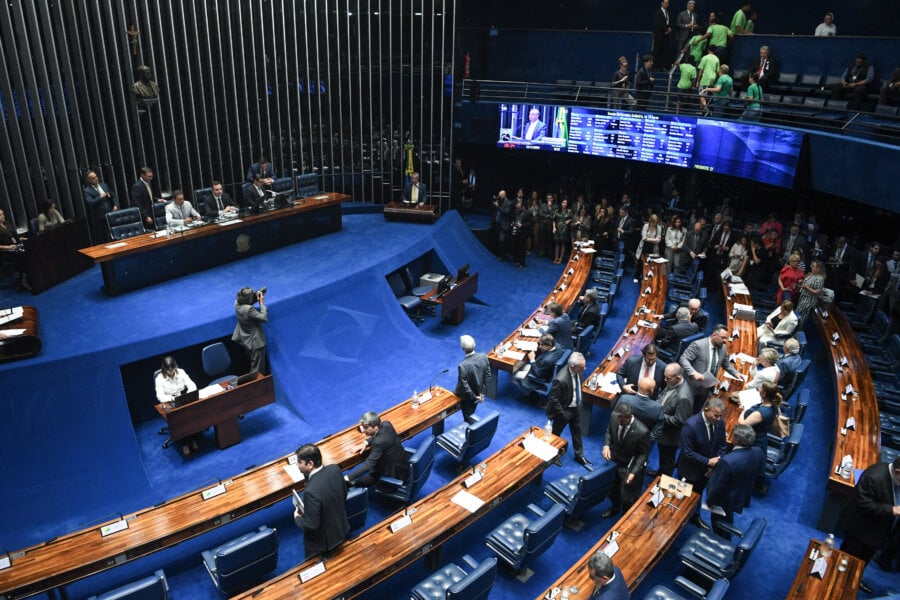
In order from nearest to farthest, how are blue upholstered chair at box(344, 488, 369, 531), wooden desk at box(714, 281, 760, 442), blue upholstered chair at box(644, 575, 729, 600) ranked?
blue upholstered chair at box(644, 575, 729, 600) → blue upholstered chair at box(344, 488, 369, 531) → wooden desk at box(714, 281, 760, 442)

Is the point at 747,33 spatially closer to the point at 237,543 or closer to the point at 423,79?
the point at 423,79

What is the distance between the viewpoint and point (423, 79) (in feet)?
52.8

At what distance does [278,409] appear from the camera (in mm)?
9422

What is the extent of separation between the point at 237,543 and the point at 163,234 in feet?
21.1

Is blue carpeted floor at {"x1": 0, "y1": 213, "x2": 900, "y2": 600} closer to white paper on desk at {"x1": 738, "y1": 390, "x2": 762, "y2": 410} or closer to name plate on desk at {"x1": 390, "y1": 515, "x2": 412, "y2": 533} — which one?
name plate on desk at {"x1": 390, "y1": 515, "x2": 412, "y2": 533}

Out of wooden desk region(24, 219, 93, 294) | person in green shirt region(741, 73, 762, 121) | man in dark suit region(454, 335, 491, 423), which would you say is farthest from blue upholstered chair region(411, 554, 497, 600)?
person in green shirt region(741, 73, 762, 121)

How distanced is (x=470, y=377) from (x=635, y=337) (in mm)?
3118

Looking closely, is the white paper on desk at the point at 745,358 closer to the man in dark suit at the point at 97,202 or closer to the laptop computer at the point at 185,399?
the laptop computer at the point at 185,399

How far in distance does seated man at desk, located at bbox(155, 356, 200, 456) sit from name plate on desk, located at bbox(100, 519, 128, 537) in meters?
2.05

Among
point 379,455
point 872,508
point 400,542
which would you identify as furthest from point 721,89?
point 400,542

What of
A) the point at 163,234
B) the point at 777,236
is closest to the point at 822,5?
the point at 777,236

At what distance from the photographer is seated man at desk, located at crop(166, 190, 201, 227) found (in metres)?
10.8

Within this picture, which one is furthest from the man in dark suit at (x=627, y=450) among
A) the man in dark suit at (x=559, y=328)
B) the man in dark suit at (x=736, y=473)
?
the man in dark suit at (x=559, y=328)

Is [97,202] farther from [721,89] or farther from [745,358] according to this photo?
[721,89]
